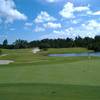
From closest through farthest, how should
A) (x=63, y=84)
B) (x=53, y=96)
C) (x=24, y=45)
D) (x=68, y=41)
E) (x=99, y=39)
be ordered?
(x=53, y=96) → (x=63, y=84) → (x=99, y=39) → (x=24, y=45) → (x=68, y=41)

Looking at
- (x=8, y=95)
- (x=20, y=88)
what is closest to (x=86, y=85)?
(x=20, y=88)

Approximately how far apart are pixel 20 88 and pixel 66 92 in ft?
5.45

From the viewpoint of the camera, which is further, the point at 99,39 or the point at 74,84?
the point at 99,39

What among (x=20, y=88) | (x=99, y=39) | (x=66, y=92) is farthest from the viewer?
(x=99, y=39)

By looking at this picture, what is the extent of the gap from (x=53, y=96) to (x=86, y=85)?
184 cm

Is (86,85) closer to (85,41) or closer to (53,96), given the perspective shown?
(53,96)

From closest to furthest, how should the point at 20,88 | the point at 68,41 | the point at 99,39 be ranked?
1. the point at 20,88
2. the point at 99,39
3. the point at 68,41

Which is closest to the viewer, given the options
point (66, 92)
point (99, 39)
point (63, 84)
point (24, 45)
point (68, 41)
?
point (66, 92)

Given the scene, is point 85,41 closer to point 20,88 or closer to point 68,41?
point 68,41

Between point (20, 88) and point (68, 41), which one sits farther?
point (68, 41)

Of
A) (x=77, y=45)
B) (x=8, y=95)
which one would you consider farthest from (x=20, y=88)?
(x=77, y=45)

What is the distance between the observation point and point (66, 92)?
23.3 ft

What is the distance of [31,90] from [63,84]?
1366 mm

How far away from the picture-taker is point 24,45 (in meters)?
115
